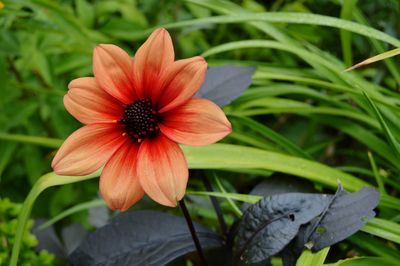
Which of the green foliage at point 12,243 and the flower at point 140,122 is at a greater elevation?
the flower at point 140,122

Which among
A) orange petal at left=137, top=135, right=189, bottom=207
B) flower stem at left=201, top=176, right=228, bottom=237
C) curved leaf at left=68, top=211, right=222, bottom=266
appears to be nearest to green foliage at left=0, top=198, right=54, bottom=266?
curved leaf at left=68, top=211, right=222, bottom=266

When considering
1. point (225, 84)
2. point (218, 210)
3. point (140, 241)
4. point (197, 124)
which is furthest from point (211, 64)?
point (197, 124)

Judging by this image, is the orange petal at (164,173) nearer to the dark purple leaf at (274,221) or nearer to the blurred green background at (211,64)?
the dark purple leaf at (274,221)

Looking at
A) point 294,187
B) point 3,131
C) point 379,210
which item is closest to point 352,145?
point 379,210

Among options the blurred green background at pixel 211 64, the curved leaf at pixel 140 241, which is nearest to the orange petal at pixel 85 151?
the curved leaf at pixel 140 241

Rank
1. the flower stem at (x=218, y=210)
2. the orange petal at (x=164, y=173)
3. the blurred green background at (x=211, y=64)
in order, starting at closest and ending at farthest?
1. the orange petal at (x=164, y=173)
2. the flower stem at (x=218, y=210)
3. the blurred green background at (x=211, y=64)

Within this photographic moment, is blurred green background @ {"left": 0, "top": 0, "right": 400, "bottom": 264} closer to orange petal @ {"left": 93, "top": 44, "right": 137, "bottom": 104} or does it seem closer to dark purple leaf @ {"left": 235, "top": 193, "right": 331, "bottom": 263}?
dark purple leaf @ {"left": 235, "top": 193, "right": 331, "bottom": 263}
